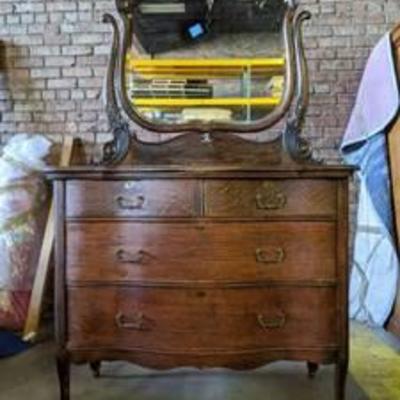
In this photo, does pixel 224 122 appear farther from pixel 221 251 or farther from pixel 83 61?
pixel 83 61

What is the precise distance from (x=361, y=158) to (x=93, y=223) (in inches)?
68.9

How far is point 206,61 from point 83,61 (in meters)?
0.99

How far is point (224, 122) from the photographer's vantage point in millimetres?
2162

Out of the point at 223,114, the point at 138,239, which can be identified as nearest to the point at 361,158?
the point at 223,114

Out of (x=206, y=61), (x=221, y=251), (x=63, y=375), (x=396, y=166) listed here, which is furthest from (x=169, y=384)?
(x=396, y=166)

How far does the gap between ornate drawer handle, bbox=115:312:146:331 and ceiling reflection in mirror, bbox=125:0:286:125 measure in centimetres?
85

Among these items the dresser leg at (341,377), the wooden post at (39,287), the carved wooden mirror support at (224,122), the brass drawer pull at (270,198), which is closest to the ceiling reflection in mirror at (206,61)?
the carved wooden mirror support at (224,122)

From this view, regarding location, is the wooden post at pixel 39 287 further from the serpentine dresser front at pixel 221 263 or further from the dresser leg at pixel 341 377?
the dresser leg at pixel 341 377

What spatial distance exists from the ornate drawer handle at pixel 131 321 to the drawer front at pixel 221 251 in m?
0.13

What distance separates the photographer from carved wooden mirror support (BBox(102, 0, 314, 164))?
2012 millimetres

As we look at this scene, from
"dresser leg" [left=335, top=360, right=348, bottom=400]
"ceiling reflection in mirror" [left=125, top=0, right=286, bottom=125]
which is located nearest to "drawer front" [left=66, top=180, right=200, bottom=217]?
"ceiling reflection in mirror" [left=125, top=0, right=286, bottom=125]

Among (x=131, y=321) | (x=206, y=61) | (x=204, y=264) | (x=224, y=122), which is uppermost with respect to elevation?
(x=206, y=61)

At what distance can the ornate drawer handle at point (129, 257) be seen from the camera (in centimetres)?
175

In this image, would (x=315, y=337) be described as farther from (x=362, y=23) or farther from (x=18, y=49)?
(x=18, y=49)
